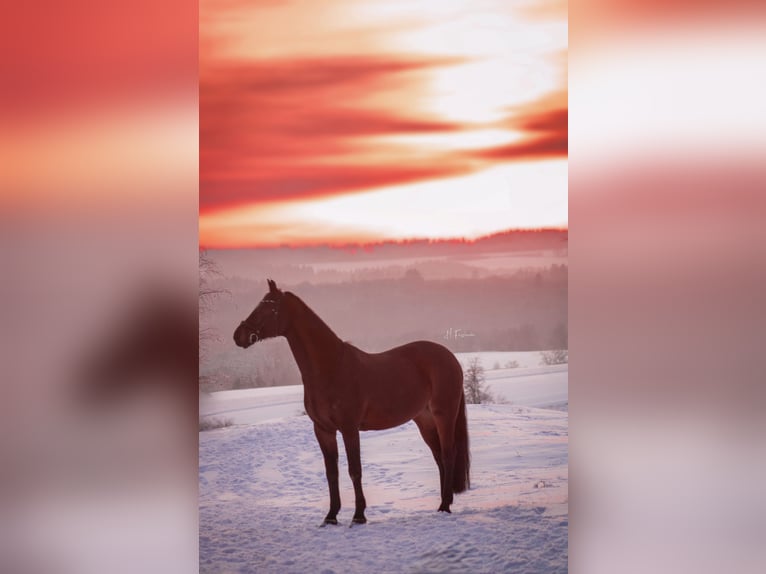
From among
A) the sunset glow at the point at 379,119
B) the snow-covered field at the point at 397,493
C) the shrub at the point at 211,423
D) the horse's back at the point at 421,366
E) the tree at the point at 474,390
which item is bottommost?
the snow-covered field at the point at 397,493

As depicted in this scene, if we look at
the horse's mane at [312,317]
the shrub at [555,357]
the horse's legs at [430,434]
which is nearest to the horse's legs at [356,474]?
the horse's legs at [430,434]

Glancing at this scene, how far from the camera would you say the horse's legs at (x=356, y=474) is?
103 inches

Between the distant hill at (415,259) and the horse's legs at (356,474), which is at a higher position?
the distant hill at (415,259)

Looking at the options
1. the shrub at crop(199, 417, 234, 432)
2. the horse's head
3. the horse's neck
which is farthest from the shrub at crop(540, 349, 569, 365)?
the shrub at crop(199, 417, 234, 432)

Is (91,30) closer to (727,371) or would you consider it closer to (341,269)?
(341,269)

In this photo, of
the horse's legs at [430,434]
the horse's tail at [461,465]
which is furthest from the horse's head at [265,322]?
the horse's tail at [461,465]

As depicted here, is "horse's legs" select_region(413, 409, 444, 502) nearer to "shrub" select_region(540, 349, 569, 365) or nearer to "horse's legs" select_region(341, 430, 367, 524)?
"horse's legs" select_region(341, 430, 367, 524)

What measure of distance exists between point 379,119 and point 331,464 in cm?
115

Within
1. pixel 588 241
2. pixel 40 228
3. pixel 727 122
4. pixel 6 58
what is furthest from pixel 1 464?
pixel 727 122

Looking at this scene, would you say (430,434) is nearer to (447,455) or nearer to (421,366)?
(447,455)

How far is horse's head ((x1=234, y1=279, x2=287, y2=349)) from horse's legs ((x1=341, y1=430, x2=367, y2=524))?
0.44 metres

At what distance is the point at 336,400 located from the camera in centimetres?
263

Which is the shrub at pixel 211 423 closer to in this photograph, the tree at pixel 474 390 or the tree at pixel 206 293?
the tree at pixel 206 293

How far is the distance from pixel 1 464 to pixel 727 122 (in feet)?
9.07
